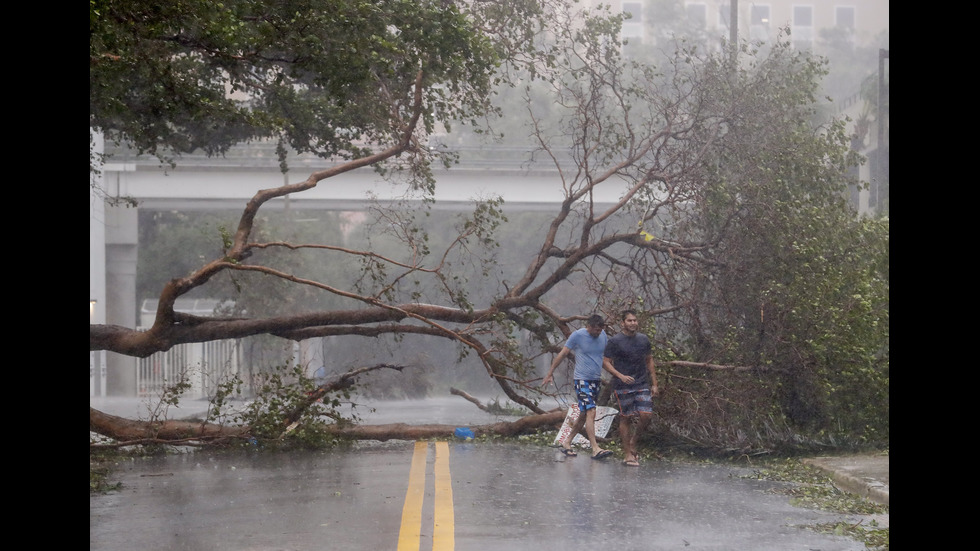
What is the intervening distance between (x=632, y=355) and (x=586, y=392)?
81cm

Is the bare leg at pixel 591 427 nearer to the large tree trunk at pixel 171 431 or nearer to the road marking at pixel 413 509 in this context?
the road marking at pixel 413 509

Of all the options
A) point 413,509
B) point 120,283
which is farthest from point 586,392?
point 120,283

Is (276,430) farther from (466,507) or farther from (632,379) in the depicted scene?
(466,507)

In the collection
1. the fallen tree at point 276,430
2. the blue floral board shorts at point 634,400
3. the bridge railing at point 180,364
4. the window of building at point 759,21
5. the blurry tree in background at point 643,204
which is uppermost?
the window of building at point 759,21

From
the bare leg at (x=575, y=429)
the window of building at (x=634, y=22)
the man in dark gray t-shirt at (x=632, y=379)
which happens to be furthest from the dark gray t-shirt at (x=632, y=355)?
the window of building at (x=634, y=22)

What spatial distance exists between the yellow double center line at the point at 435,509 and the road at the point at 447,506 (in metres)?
0.01

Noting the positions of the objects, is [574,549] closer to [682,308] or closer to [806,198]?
[682,308]

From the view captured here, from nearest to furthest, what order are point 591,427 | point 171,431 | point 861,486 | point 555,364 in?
1. point 861,486
2. point 591,427
3. point 555,364
4. point 171,431

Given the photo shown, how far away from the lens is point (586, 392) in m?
12.7

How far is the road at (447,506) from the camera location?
7375mm

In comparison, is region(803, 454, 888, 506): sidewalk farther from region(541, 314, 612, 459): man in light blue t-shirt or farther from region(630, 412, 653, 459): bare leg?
region(541, 314, 612, 459): man in light blue t-shirt

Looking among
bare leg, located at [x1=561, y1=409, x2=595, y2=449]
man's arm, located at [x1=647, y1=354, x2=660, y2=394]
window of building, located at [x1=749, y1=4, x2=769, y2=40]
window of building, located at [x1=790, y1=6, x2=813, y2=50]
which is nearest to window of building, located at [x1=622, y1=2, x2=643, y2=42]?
window of building, located at [x1=749, y1=4, x2=769, y2=40]

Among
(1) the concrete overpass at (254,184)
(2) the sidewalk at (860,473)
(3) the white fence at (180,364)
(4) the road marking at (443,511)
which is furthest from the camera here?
(3) the white fence at (180,364)

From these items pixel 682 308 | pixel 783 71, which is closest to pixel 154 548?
pixel 682 308
